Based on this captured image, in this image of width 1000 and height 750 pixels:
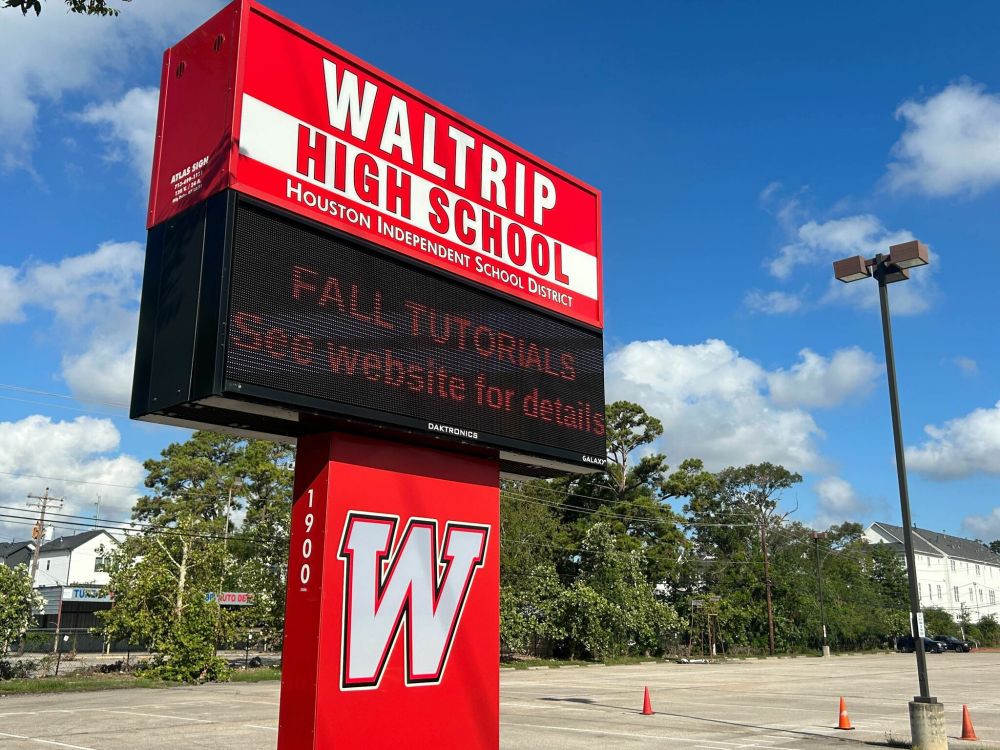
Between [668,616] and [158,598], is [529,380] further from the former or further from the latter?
[668,616]

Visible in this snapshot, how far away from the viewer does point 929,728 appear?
532 inches

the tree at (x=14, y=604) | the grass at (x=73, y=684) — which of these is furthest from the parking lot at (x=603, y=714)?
the tree at (x=14, y=604)

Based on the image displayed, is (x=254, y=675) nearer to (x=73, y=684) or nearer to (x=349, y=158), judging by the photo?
(x=73, y=684)

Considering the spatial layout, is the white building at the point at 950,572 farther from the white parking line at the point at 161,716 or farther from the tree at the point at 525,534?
the white parking line at the point at 161,716

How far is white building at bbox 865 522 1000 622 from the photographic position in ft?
334

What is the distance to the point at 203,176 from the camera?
7801 mm

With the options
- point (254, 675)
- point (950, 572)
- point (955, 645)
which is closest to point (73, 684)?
point (254, 675)

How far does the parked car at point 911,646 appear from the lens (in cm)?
6481

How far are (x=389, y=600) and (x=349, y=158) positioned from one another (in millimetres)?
4475

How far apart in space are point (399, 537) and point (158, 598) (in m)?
26.7

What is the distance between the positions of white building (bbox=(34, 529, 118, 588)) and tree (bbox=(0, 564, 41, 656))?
51146 mm

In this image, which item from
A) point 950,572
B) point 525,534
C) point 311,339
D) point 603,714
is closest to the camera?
point 311,339

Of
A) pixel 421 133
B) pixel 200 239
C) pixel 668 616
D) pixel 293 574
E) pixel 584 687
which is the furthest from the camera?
pixel 668 616

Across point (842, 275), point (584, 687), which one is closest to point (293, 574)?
point (842, 275)
